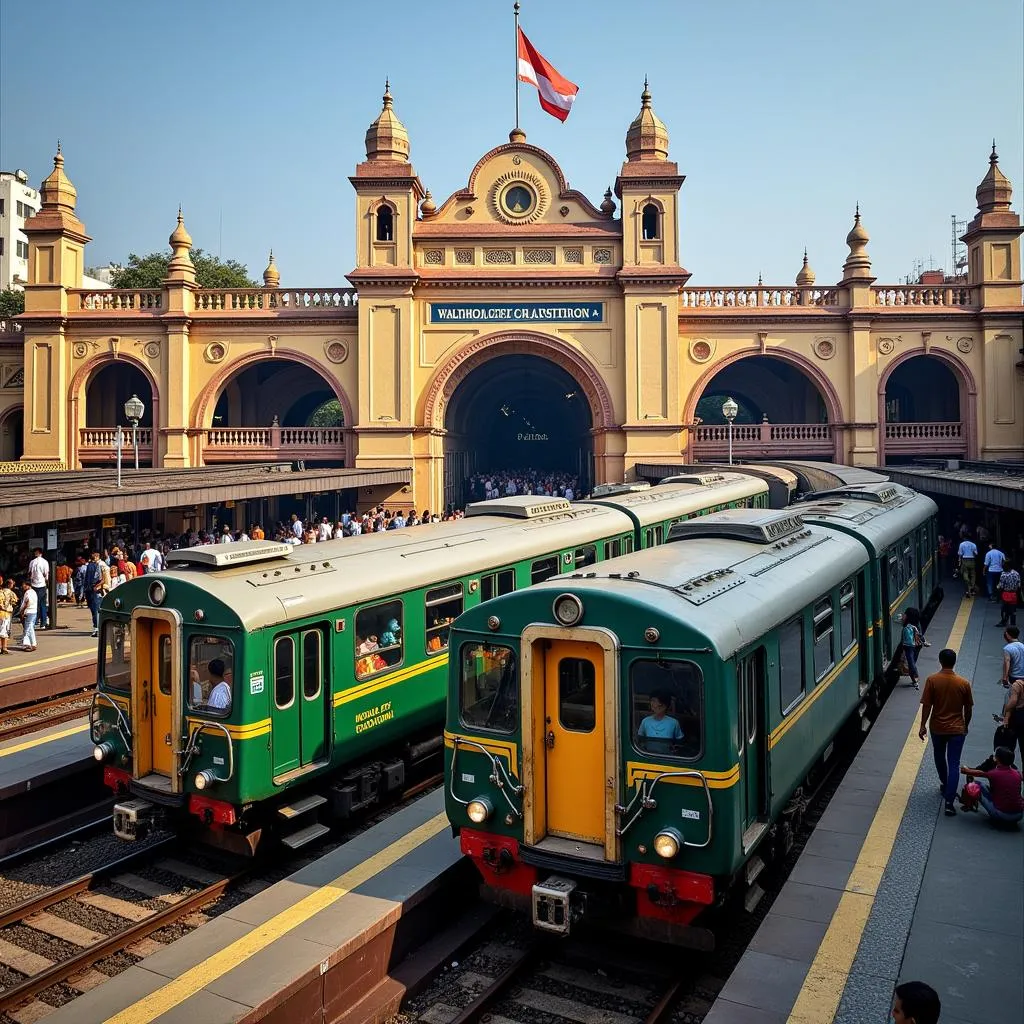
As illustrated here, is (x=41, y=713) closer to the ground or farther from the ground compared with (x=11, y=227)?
closer to the ground

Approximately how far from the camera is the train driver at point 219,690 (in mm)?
7949

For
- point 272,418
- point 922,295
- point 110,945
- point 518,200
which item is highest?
point 518,200

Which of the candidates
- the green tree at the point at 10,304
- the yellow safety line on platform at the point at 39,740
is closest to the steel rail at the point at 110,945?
the yellow safety line on platform at the point at 39,740

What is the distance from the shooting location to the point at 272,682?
816 centimetres

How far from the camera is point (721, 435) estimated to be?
32.8 m

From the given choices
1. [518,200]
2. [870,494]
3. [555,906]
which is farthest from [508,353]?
[555,906]

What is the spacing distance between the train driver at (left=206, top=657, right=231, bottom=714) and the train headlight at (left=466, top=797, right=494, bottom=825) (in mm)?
2495

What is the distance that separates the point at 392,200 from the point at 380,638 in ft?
81.0

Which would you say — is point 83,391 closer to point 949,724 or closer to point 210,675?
point 210,675

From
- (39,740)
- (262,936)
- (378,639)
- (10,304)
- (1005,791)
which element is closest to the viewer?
(262,936)

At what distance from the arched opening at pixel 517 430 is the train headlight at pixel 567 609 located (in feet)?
88.0

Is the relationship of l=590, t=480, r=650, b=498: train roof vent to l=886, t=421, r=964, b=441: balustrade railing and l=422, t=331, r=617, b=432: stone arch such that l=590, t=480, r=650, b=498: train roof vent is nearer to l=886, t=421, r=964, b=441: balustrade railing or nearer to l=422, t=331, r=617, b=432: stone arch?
l=422, t=331, r=617, b=432: stone arch

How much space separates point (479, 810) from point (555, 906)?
2.88 ft

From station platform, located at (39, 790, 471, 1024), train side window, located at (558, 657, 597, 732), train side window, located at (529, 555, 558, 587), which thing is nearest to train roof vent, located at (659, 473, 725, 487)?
train side window, located at (529, 555, 558, 587)
